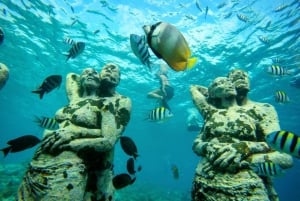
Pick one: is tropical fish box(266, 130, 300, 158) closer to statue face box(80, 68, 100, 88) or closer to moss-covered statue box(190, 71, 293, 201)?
moss-covered statue box(190, 71, 293, 201)

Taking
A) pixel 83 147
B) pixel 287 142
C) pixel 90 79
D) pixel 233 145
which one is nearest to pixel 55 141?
pixel 83 147

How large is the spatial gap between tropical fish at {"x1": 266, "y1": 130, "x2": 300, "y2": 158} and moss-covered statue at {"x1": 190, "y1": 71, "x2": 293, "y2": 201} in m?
0.62

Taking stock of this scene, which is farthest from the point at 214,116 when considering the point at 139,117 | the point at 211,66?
the point at 139,117

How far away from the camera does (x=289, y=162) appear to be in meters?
4.36

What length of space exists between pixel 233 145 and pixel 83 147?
107 inches

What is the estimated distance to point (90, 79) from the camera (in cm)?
556

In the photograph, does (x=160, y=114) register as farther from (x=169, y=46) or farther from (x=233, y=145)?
(x=169, y=46)

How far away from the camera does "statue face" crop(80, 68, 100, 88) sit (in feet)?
18.2

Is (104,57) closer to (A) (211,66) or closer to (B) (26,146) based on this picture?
(A) (211,66)

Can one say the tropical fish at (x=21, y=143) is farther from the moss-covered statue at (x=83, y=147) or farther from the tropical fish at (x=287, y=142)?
the tropical fish at (x=287, y=142)

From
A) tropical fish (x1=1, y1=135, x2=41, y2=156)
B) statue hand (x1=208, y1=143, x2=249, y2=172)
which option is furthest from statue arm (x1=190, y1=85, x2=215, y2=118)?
tropical fish (x1=1, y1=135, x2=41, y2=156)

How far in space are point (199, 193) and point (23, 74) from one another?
111 ft

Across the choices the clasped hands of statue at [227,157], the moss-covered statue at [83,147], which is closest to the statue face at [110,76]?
the moss-covered statue at [83,147]

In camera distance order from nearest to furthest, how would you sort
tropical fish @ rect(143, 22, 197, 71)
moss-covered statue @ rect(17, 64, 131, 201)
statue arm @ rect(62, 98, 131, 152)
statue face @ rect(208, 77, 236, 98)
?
tropical fish @ rect(143, 22, 197, 71) → moss-covered statue @ rect(17, 64, 131, 201) → statue arm @ rect(62, 98, 131, 152) → statue face @ rect(208, 77, 236, 98)
